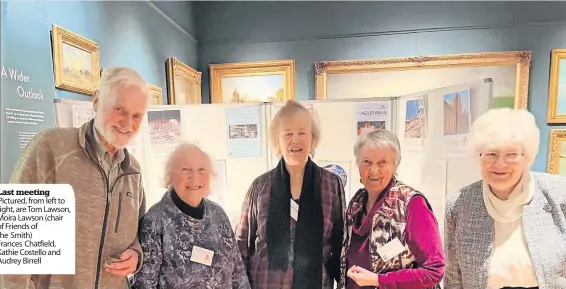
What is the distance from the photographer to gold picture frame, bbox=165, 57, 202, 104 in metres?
1.01

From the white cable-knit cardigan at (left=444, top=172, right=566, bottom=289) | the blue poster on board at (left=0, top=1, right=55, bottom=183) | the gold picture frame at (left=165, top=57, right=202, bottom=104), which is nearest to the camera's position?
the blue poster on board at (left=0, top=1, right=55, bottom=183)

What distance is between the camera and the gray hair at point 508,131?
0.89 meters

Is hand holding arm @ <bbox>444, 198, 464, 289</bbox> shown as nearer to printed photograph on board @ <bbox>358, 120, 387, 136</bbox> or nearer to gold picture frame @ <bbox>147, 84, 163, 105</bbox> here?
printed photograph on board @ <bbox>358, 120, 387, 136</bbox>

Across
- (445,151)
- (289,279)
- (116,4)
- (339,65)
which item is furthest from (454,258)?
(116,4)

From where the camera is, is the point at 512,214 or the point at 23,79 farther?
the point at 512,214

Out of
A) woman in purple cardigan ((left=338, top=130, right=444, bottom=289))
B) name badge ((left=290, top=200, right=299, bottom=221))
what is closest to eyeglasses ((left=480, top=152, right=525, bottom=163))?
woman in purple cardigan ((left=338, top=130, right=444, bottom=289))

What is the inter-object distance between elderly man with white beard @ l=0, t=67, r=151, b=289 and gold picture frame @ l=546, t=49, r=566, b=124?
1110 mm

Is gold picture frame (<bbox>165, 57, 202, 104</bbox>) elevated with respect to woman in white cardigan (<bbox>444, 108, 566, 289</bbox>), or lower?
elevated

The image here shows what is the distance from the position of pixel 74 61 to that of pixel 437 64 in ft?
3.35

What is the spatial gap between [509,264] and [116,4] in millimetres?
1336

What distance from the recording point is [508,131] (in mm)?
891

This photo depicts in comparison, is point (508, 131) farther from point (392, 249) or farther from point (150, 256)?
point (150, 256)

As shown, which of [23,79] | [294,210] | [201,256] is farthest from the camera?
[294,210]
